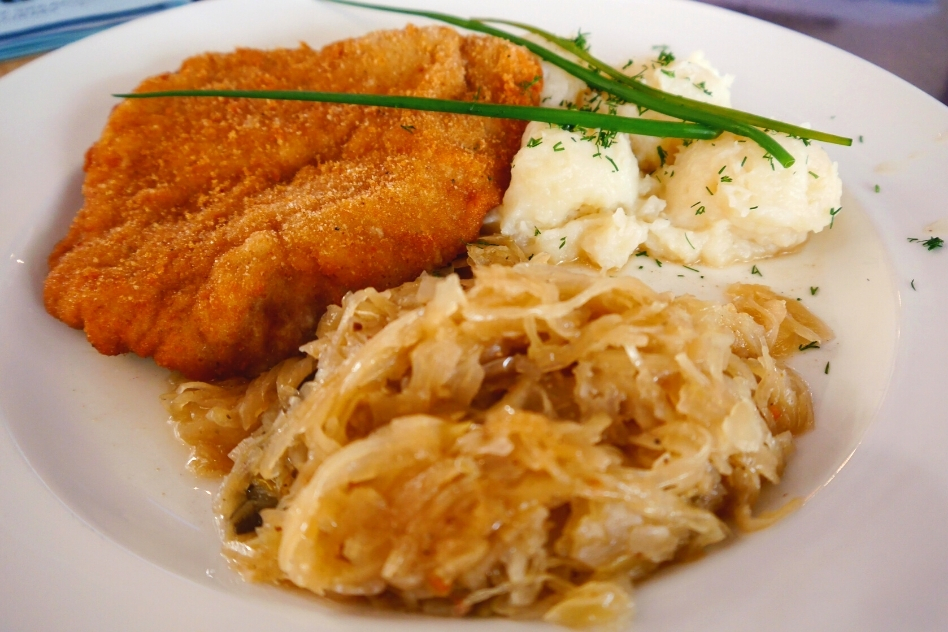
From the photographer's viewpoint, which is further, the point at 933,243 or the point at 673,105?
the point at 673,105

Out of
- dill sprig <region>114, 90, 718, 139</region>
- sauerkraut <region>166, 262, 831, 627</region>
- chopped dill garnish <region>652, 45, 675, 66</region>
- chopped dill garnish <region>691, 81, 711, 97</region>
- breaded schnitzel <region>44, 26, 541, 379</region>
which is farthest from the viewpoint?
chopped dill garnish <region>652, 45, 675, 66</region>

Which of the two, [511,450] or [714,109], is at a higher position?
[714,109]

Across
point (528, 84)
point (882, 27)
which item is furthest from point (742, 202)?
point (882, 27)

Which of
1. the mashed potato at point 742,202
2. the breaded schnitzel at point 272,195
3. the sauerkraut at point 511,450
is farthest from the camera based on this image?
the mashed potato at point 742,202

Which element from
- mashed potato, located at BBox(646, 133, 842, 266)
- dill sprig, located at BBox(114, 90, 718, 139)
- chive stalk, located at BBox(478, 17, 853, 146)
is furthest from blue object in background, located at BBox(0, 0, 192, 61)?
mashed potato, located at BBox(646, 133, 842, 266)

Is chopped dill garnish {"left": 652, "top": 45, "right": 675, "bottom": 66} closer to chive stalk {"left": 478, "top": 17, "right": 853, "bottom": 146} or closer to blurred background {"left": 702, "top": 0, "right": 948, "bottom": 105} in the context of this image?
chive stalk {"left": 478, "top": 17, "right": 853, "bottom": 146}

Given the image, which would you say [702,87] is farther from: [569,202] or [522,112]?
[522,112]

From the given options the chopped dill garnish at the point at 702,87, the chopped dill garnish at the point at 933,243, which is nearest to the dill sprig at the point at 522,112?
the chopped dill garnish at the point at 702,87

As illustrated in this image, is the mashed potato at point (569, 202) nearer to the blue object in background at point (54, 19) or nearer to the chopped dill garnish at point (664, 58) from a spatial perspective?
the chopped dill garnish at point (664, 58)
